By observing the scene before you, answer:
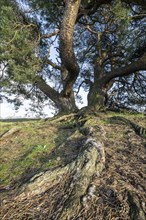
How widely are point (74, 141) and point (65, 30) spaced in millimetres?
4674

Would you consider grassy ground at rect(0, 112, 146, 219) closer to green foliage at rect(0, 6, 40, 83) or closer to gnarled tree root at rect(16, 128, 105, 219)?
gnarled tree root at rect(16, 128, 105, 219)

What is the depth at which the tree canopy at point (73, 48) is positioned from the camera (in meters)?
7.68

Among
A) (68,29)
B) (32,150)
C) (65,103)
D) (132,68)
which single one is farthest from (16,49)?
(32,150)

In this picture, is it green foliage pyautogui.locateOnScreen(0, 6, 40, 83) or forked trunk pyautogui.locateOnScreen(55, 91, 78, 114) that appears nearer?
green foliage pyautogui.locateOnScreen(0, 6, 40, 83)

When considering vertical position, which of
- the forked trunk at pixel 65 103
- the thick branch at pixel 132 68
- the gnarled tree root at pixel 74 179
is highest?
the thick branch at pixel 132 68

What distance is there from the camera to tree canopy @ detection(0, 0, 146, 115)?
25.2 ft

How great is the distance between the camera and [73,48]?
812cm

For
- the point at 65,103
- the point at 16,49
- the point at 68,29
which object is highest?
the point at 68,29

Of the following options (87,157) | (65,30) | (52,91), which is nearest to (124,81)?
(52,91)

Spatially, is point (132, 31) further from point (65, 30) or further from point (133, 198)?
point (133, 198)

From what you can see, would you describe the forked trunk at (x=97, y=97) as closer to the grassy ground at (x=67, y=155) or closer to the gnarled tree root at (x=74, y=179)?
the grassy ground at (x=67, y=155)

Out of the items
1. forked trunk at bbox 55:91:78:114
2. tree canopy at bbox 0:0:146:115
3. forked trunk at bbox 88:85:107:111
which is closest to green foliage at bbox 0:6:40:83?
tree canopy at bbox 0:0:146:115

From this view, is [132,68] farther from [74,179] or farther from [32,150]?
[74,179]

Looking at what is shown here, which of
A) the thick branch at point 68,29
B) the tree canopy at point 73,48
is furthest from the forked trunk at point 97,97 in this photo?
the thick branch at point 68,29
